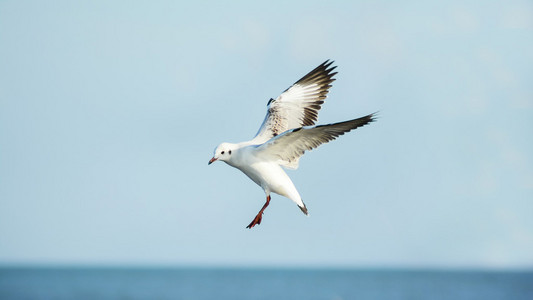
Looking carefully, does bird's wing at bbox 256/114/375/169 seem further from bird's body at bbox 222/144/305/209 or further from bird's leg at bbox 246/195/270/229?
bird's leg at bbox 246/195/270/229

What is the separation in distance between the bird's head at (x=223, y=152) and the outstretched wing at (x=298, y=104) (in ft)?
4.86

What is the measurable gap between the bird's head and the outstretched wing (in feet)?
4.86

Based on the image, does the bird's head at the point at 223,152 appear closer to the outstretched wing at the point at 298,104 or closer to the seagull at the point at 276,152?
the seagull at the point at 276,152

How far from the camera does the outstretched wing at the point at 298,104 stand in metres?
14.1

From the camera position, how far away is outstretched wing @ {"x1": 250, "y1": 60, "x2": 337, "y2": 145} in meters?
14.1

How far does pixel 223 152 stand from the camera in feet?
40.0

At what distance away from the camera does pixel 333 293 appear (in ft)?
278

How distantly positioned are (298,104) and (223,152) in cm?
305

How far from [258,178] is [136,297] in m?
65.4

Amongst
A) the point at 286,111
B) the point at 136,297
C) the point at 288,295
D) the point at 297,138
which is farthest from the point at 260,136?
the point at 288,295

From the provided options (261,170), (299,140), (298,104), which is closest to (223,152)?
(261,170)

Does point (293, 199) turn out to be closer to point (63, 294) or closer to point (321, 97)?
point (321, 97)

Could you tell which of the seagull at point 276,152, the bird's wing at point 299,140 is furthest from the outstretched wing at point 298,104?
the bird's wing at point 299,140

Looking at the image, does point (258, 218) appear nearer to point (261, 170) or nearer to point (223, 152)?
point (261, 170)
